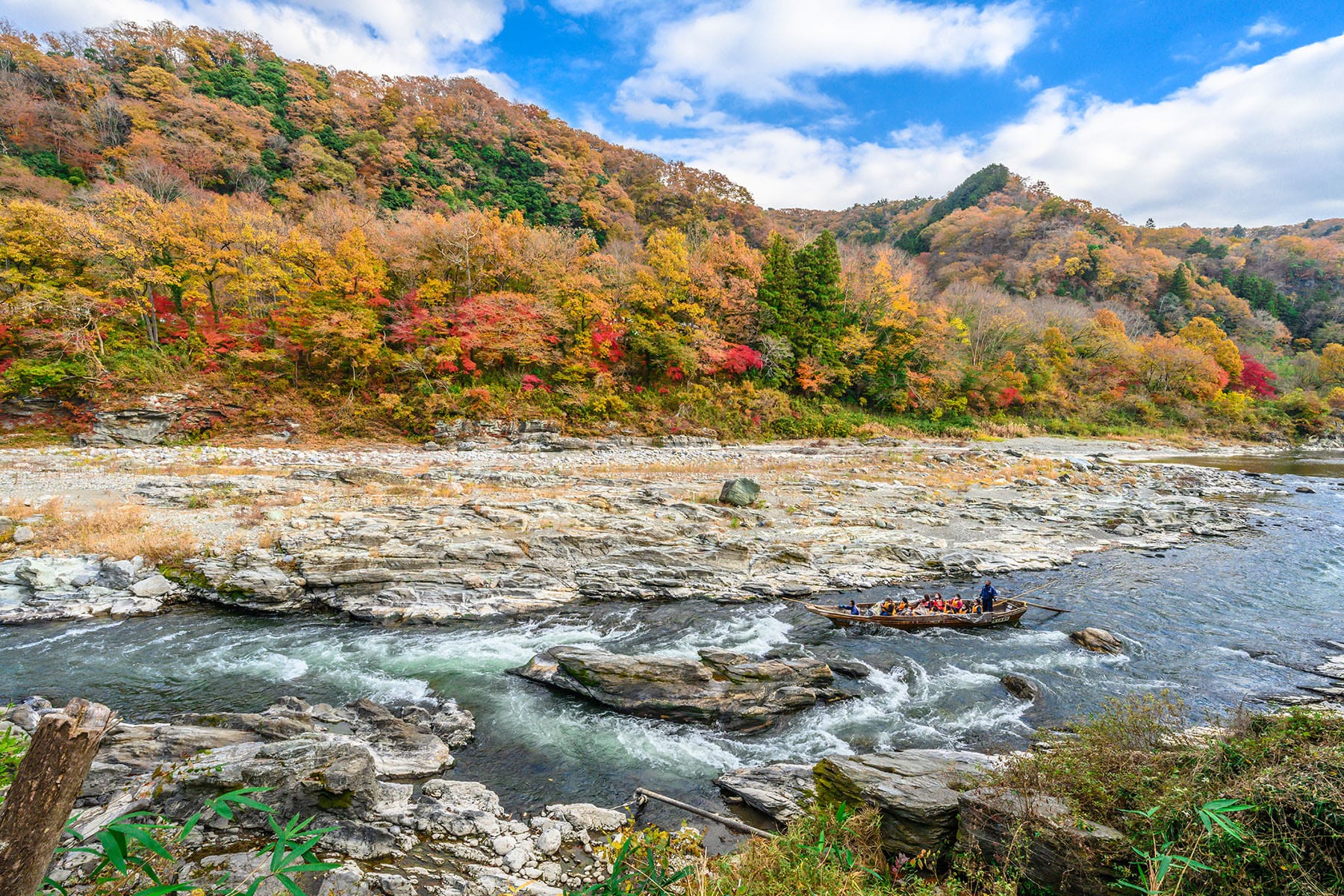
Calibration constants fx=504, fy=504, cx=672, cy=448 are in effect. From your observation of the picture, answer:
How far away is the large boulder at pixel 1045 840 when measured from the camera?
3436mm

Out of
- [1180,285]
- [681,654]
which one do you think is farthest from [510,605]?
[1180,285]

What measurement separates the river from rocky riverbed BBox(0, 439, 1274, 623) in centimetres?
79

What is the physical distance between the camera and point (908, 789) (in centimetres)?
506

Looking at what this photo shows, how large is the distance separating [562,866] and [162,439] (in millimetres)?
27385

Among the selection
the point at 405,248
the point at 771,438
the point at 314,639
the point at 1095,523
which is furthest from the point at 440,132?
the point at 1095,523

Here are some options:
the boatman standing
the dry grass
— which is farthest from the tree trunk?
the boatman standing

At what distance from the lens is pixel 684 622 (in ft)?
36.5

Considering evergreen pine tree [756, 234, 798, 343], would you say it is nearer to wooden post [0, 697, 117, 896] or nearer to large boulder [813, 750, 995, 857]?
large boulder [813, 750, 995, 857]

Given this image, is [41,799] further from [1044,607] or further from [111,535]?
[111,535]

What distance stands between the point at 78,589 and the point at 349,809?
1076 cm

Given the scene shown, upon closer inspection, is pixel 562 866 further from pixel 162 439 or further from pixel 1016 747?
pixel 162 439

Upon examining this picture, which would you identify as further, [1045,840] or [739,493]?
[739,493]

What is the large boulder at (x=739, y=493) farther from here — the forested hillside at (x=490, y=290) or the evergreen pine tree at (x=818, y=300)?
the evergreen pine tree at (x=818, y=300)

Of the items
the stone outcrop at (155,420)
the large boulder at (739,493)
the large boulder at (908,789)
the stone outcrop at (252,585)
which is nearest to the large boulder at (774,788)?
the large boulder at (908,789)
